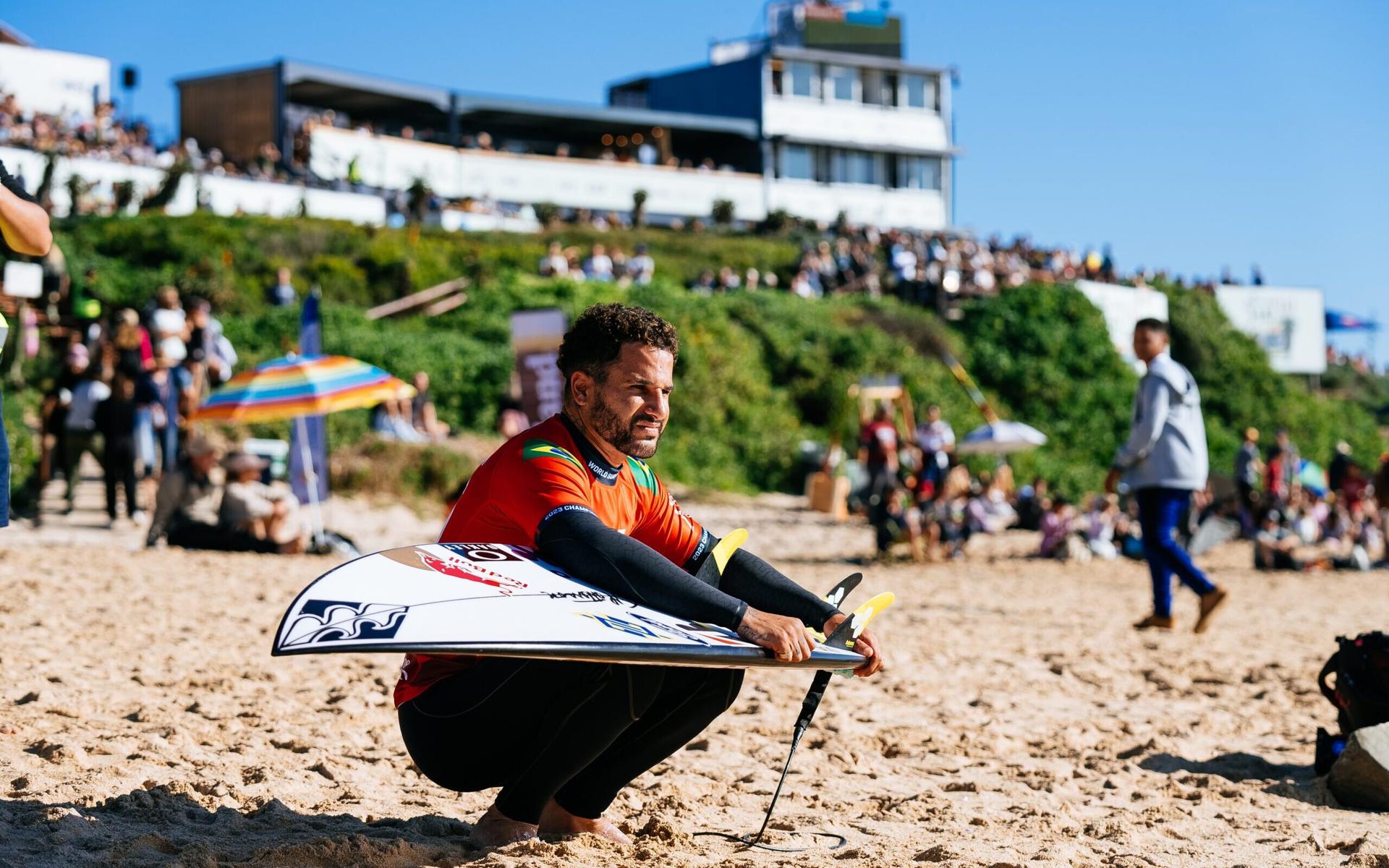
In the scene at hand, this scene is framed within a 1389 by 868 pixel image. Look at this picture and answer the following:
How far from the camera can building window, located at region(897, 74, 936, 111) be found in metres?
52.6

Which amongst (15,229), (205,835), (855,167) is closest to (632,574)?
(205,835)

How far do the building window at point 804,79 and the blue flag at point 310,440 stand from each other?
131ft

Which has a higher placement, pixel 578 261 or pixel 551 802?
pixel 578 261

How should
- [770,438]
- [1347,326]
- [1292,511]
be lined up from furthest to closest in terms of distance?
[1347,326] → [770,438] → [1292,511]

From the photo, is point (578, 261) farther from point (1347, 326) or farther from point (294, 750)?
point (1347, 326)

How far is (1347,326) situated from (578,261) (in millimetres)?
29941

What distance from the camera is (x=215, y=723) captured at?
4852mm

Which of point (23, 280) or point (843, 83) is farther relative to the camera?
point (843, 83)

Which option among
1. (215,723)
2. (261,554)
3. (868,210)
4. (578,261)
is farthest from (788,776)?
(868,210)

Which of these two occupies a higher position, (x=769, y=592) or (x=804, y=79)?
(x=804, y=79)

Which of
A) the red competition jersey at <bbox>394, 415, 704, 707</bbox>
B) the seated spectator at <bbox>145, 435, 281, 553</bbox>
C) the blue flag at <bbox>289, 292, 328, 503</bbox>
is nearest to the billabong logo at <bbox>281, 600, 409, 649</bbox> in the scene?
the red competition jersey at <bbox>394, 415, 704, 707</bbox>

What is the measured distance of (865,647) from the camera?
3.39 metres

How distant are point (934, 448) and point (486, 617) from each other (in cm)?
1589

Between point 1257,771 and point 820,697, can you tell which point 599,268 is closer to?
point 1257,771
